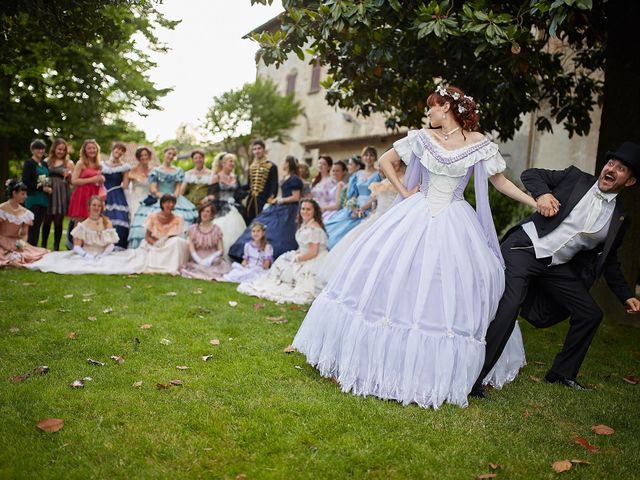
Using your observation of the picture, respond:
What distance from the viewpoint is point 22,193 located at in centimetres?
917

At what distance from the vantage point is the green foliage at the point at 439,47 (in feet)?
18.1

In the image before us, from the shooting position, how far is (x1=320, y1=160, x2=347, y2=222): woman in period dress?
10.7 meters

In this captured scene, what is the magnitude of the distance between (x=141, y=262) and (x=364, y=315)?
19.9ft

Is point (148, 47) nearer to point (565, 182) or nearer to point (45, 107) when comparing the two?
point (45, 107)

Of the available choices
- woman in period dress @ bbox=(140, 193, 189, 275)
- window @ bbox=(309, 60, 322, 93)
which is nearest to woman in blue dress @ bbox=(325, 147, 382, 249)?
woman in period dress @ bbox=(140, 193, 189, 275)

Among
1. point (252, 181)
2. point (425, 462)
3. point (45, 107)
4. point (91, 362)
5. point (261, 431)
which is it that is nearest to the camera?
point (425, 462)

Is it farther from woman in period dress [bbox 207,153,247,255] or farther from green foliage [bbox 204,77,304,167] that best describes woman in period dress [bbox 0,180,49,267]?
green foliage [bbox 204,77,304,167]

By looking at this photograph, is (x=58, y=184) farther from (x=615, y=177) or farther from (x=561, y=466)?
(x=561, y=466)

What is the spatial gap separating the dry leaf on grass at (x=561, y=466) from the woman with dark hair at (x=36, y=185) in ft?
30.3

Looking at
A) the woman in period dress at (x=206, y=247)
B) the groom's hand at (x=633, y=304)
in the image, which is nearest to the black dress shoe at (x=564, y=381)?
the groom's hand at (x=633, y=304)

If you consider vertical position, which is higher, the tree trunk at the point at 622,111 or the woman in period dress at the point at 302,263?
the tree trunk at the point at 622,111

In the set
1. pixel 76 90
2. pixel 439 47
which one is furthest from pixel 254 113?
pixel 439 47

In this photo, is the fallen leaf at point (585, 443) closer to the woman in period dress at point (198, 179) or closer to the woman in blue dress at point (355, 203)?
the woman in blue dress at point (355, 203)

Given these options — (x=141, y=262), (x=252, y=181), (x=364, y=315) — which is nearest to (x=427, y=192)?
(x=364, y=315)
